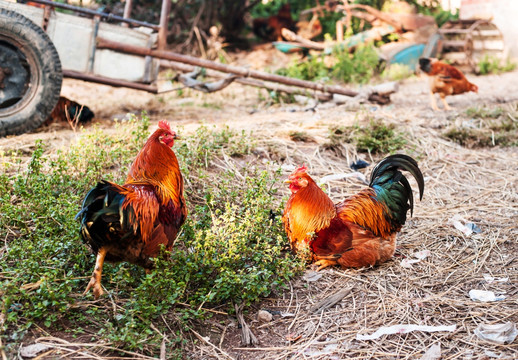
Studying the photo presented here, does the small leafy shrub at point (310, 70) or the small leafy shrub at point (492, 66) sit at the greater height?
the small leafy shrub at point (492, 66)

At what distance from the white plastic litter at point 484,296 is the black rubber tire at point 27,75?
464 cm

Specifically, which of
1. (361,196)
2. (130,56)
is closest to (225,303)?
(361,196)

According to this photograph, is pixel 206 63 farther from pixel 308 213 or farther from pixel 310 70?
pixel 310 70

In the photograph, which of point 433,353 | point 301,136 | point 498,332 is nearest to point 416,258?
point 498,332

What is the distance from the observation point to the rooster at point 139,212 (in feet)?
9.20

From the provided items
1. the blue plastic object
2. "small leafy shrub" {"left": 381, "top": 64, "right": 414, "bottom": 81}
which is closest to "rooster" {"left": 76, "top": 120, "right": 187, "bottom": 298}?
"small leafy shrub" {"left": 381, "top": 64, "right": 414, "bottom": 81}

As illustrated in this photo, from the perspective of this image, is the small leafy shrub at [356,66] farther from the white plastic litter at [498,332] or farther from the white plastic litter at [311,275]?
the white plastic litter at [498,332]

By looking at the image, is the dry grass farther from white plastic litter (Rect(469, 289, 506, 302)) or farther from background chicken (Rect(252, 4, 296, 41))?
background chicken (Rect(252, 4, 296, 41))

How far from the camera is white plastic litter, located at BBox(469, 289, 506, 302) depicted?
3.25 m

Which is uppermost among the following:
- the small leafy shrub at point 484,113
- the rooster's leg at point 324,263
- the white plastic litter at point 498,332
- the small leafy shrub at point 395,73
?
the small leafy shrub at point 395,73

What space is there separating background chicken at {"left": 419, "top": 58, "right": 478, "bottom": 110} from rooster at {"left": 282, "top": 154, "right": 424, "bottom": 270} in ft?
15.9

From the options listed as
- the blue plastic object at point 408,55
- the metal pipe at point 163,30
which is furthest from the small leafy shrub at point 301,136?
the blue plastic object at point 408,55

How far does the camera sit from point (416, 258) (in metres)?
3.94

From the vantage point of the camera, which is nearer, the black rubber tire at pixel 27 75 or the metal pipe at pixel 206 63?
the black rubber tire at pixel 27 75
